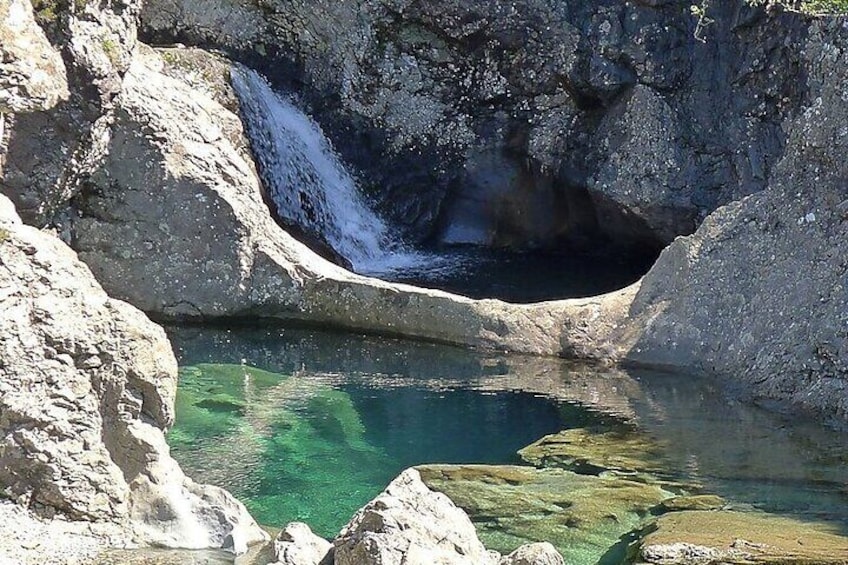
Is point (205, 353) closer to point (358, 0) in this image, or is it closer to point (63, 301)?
point (63, 301)

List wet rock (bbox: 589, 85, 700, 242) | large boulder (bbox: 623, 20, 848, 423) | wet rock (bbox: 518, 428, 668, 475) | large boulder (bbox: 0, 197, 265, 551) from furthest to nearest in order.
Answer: wet rock (bbox: 589, 85, 700, 242) < large boulder (bbox: 623, 20, 848, 423) < wet rock (bbox: 518, 428, 668, 475) < large boulder (bbox: 0, 197, 265, 551)

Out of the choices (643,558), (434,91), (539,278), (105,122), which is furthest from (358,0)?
(643,558)

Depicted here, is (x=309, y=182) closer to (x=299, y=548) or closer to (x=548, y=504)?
(x=548, y=504)

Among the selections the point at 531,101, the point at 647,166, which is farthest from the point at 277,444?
the point at 531,101

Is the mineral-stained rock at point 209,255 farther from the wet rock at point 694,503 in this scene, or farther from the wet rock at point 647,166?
the wet rock at point 694,503

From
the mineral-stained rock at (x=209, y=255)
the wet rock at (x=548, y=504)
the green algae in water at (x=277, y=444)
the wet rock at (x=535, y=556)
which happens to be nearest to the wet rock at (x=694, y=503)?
the wet rock at (x=548, y=504)

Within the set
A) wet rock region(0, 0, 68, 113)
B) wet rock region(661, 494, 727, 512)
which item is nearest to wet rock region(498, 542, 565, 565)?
wet rock region(661, 494, 727, 512)

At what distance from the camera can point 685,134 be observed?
1605cm

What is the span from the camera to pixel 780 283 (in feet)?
35.9

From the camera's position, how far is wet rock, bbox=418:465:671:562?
7117mm

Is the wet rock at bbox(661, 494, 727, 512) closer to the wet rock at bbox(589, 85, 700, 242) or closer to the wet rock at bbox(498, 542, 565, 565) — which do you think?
the wet rock at bbox(498, 542, 565, 565)

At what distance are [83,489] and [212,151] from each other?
6.89m

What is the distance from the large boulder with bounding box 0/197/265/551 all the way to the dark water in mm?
8766

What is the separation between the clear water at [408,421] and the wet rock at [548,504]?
23.4 inches
